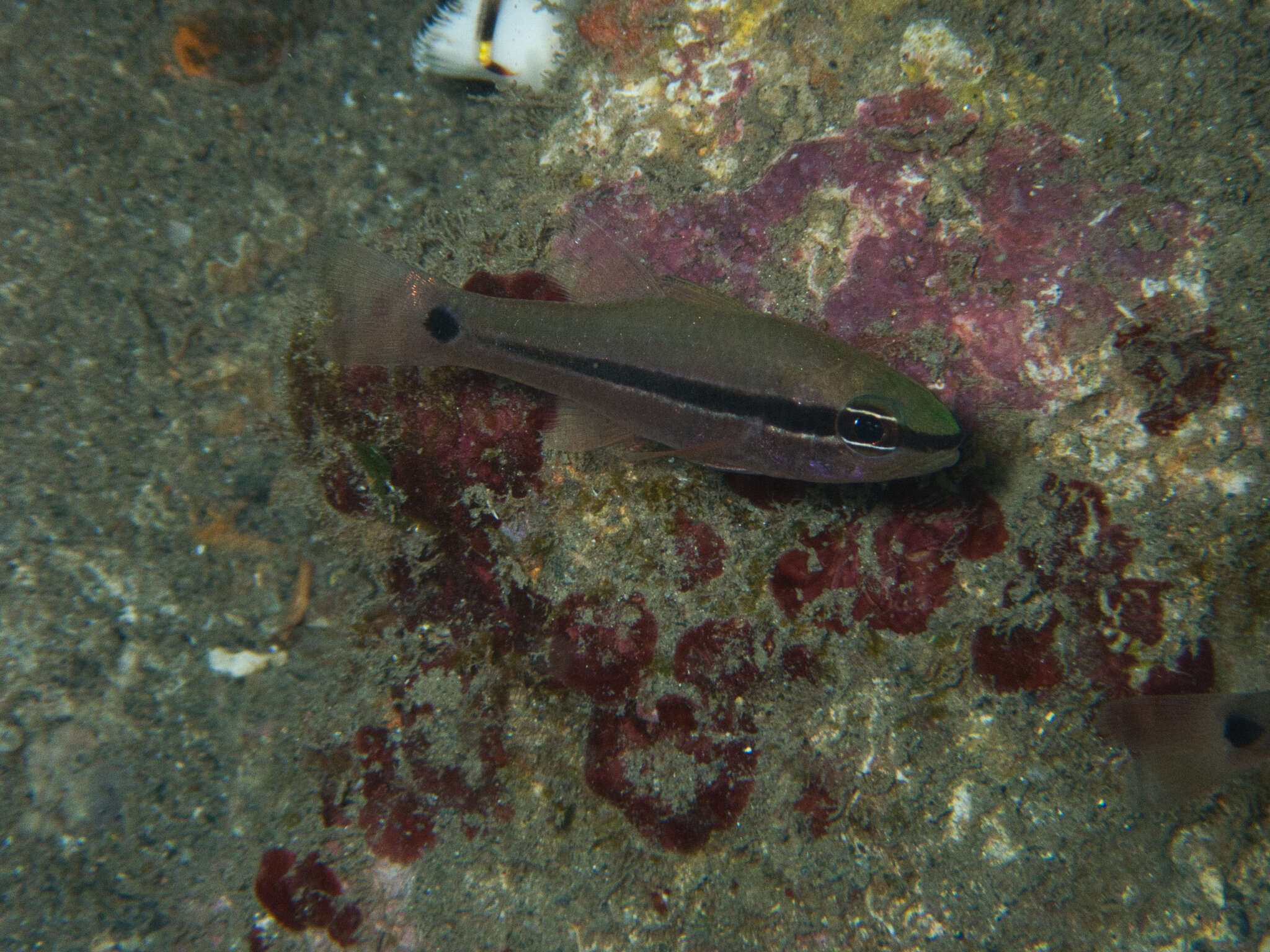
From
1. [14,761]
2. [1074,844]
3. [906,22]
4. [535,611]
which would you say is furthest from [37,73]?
[1074,844]

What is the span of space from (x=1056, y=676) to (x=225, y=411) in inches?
229

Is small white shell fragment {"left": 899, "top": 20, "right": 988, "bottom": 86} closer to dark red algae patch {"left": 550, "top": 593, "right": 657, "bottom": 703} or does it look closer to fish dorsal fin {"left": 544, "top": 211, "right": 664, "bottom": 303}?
fish dorsal fin {"left": 544, "top": 211, "right": 664, "bottom": 303}

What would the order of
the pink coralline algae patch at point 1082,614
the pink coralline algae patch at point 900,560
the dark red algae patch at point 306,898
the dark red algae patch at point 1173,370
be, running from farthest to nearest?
1. the dark red algae patch at point 306,898
2. the pink coralline algae patch at point 900,560
3. the pink coralline algae patch at point 1082,614
4. the dark red algae patch at point 1173,370

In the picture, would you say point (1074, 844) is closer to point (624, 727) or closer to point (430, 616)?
point (624, 727)

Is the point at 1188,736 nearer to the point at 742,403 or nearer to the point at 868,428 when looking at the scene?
the point at 868,428

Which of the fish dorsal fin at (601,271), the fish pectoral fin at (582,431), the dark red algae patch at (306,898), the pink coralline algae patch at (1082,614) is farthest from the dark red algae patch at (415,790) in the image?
the pink coralline algae patch at (1082,614)

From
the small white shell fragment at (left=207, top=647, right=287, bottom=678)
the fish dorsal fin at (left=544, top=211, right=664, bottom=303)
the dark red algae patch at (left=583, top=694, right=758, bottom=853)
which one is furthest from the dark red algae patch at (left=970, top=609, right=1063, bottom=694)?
the small white shell fragment at (left=207, top=647, right=287, bottom=678)

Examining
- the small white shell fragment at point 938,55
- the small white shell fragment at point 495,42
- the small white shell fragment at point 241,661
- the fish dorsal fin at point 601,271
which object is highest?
the small white shell fragment at point 495,42

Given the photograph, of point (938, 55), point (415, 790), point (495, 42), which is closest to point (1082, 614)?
point (938, 55)

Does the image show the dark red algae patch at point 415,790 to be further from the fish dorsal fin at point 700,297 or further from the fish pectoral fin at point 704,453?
the fish dorsal fin at point 700,297

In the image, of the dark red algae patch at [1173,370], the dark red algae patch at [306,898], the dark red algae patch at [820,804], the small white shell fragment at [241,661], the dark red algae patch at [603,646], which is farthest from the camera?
the small white shell fragment at [241,661]

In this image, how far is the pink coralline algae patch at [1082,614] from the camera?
10.4 ft

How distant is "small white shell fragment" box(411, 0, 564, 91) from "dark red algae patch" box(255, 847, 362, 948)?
513 centimetres

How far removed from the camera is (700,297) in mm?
3016
